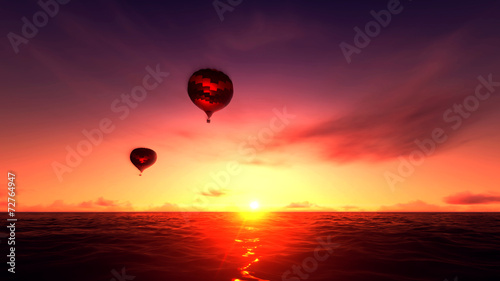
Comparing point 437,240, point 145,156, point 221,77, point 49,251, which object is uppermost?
point 221,77

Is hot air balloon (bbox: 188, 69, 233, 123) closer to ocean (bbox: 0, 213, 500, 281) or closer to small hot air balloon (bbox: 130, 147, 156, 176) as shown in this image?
ocean (bbox: 0, 213, 500, 281)

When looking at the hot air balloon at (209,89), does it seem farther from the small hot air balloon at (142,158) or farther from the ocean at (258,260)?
the small hot air balloon at (142,158)

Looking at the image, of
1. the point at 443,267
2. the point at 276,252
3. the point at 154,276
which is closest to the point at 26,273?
the point at 154,276

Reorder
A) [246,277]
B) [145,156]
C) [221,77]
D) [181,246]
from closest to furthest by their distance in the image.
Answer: [246,277] < [181,246] < [221,77] < [145,156]

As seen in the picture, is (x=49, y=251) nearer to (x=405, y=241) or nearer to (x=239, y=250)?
(x=239, y=250)

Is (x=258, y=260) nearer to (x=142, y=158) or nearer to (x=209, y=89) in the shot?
(x=209, y=89)

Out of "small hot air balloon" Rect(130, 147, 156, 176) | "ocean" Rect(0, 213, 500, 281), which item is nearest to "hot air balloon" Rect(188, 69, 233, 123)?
"ocean" Rect(0, 213, 500, 281)

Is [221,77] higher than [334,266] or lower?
higher

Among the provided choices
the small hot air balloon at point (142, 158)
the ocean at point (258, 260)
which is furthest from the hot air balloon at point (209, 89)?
the small hot air balloon at point (142, 158)

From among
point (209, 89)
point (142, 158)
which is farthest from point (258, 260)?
point (142, 158)
